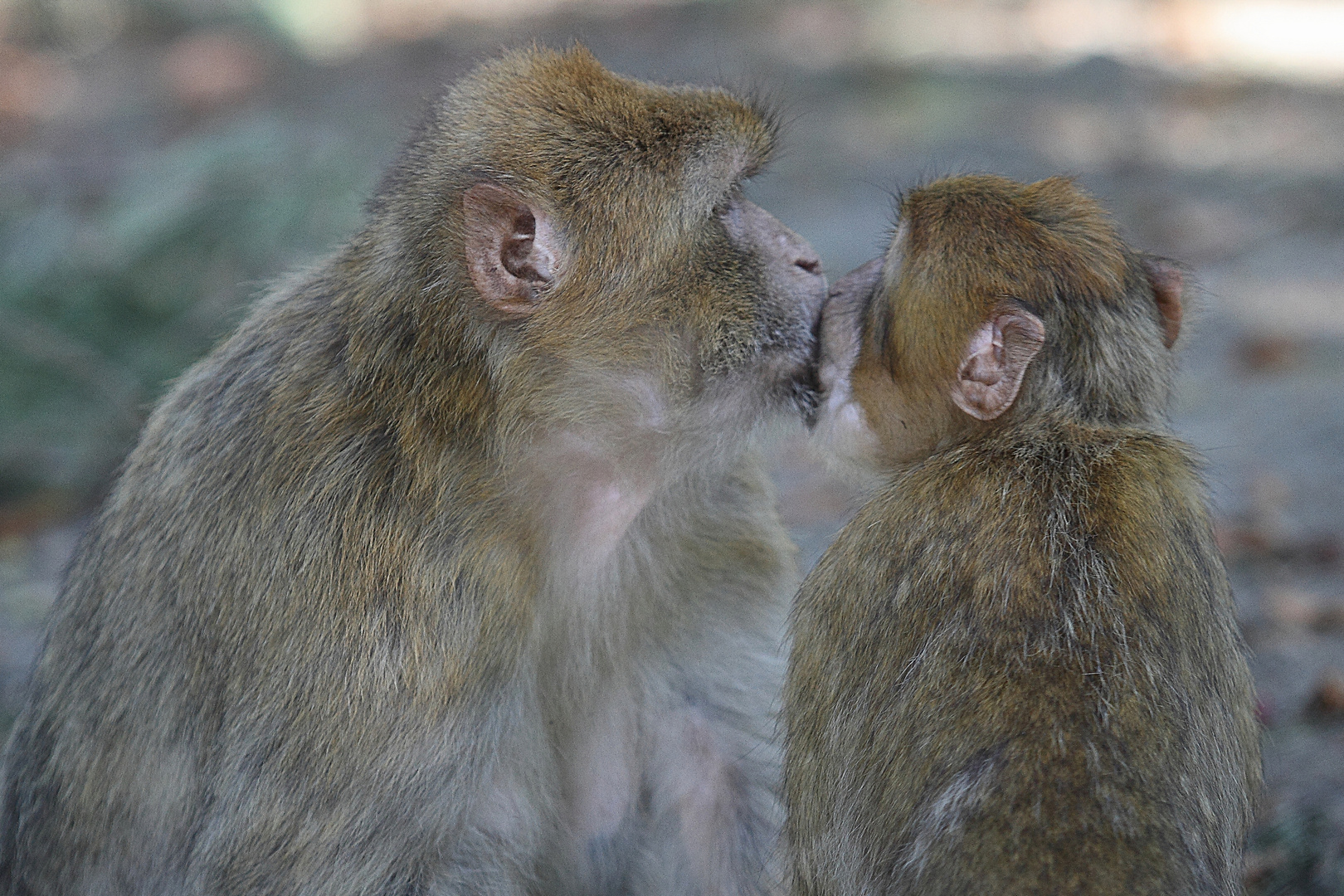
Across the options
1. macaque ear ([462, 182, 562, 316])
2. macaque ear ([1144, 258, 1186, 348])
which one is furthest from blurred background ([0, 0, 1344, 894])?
macaque ear ([462, 182, 562, 316])

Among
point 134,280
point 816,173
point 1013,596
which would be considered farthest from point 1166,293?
point 816,173

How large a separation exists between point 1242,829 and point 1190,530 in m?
0.48

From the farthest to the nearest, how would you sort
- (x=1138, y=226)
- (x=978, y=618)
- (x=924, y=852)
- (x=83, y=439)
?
(x=1138, y=226) → (x=83, y=439) → (x=978, y=618) → (x=924, y=852)

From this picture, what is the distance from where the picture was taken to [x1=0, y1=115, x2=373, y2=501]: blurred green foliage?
4836 mm

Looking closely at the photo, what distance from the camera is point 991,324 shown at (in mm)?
2311

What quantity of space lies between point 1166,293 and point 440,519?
124 cm

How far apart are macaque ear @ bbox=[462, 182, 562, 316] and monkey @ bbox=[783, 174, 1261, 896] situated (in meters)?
0.50

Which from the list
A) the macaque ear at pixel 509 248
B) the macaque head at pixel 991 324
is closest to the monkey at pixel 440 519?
the macaque ear at pixel 509 248

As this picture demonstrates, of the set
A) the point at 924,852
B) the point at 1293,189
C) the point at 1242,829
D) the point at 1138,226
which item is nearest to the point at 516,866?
the point at 924,852

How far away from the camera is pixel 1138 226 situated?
619 cm

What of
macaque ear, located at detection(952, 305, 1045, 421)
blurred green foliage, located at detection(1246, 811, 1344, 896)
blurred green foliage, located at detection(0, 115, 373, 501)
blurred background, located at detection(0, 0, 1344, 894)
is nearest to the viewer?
macaque ear, located at detection(952, 305, 1045, 421)

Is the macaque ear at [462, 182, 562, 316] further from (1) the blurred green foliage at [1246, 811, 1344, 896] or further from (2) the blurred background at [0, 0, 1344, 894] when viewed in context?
(1) the blurred green foliage at [1246, 811, 1344, 896]

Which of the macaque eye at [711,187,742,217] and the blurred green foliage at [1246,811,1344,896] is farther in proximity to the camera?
the blurred green foliage at [1246,811,1344,896]

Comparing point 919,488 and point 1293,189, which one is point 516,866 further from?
point 1293,189
